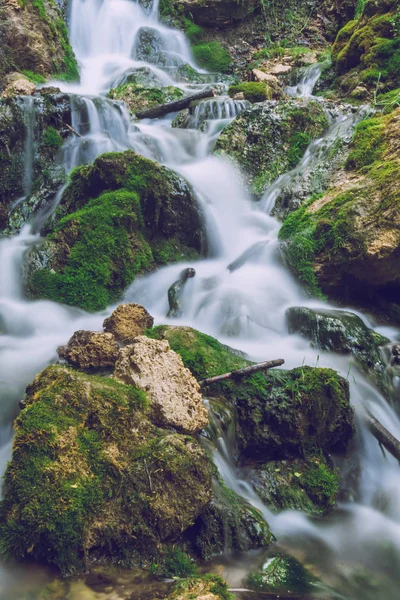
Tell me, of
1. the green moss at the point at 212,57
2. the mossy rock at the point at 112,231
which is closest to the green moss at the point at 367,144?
the mossy rock at the point at 112,231

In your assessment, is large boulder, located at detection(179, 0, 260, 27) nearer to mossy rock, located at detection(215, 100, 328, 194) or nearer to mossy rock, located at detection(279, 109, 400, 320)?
mossy rock, located at detection(215, 100, 328, 194)

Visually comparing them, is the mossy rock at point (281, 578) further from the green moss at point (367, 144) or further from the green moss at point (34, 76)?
the green moss at point (34, 76)

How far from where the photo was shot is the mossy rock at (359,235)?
6.20 m

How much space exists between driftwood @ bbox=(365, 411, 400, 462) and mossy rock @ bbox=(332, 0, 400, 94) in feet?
24.4

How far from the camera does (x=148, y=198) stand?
23.0ft

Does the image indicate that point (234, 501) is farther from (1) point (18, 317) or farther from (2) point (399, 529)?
(1) point (18, 317)

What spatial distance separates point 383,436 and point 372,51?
906 centimetres

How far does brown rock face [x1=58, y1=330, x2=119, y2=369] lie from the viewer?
13.5ft

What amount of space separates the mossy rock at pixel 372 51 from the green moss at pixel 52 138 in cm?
616

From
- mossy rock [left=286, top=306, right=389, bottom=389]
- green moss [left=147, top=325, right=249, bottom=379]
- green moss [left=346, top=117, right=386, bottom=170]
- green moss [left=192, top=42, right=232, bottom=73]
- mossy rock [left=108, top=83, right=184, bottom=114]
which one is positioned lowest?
green moss [left=147, top=325, right=249, bottom=379]

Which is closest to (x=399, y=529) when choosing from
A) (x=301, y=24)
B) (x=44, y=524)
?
(x=44, y=524)

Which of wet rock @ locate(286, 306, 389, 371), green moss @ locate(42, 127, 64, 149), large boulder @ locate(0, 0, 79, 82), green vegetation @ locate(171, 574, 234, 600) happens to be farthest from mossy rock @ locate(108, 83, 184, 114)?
green vegetation @ locate(171, 574, 234, 600)

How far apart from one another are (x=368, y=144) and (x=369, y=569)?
249 inches

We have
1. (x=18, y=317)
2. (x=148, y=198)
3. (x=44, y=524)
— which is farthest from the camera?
(x=148, y=198)
